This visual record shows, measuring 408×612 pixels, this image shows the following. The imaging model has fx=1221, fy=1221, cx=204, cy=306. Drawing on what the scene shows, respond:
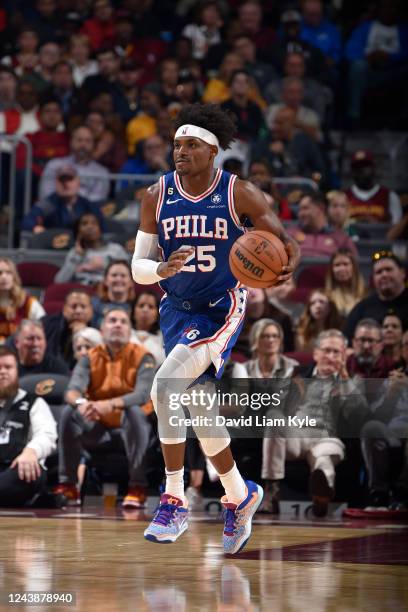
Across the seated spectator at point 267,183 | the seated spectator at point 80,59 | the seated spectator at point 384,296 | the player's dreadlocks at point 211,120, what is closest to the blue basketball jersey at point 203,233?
the player's dreadlocks at point 211,120

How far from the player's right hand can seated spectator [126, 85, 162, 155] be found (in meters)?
8.40

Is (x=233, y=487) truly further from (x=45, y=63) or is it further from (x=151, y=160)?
(x=45, y=63)

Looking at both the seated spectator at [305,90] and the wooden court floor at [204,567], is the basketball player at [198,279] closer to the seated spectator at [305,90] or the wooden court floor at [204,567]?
the wooden court floor at [204,567]

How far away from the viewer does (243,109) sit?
45.5ft

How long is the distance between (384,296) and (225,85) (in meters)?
5.49

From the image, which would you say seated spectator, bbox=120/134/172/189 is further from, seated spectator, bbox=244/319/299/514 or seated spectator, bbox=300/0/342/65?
seated spectator, bbox=244/319/299/514

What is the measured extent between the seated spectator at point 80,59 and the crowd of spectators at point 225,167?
28 millimetres

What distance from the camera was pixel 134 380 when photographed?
939cm

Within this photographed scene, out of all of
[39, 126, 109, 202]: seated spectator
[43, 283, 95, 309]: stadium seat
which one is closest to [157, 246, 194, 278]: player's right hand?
[43, 283, 95, 309]: stadium seat

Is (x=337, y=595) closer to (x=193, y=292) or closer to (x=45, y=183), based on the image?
(x=193, y=292)

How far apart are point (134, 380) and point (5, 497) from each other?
1404 millimetres

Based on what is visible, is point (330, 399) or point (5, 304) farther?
point (5, 304)

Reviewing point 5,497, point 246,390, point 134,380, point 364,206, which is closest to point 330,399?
point 246,390

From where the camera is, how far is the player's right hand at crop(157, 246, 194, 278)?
19.0ft
